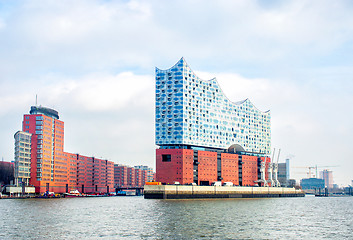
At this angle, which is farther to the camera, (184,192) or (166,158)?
(166,158)

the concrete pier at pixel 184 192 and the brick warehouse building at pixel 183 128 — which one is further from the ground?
the brick warehouse building at pixel 183 128

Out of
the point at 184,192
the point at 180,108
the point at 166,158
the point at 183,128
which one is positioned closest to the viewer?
the point at 184,192

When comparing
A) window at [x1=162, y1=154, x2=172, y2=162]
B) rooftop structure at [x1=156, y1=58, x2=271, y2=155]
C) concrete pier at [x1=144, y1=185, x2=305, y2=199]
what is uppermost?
rooftop structure at [x1=156, y1=58, x2=271, y2=155]

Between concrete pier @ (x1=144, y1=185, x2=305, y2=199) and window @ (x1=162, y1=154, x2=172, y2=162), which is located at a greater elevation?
window @ (x1=162, y1=154, x2=172, y2=162)

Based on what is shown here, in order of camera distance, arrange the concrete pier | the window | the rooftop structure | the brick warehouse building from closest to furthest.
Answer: the concrete pier → the brick warehouse building → the window → the rooftop structure

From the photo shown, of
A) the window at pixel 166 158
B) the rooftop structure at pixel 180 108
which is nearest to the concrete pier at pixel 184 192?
the window at pixel 166 158

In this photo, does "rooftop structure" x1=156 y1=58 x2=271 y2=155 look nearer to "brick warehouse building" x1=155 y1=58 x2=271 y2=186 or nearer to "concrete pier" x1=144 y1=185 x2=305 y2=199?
"brick warehouse building" x1=155 y1=58 x2=271 y2=186

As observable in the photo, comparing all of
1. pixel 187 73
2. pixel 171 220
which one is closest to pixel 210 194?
pixel 187 73

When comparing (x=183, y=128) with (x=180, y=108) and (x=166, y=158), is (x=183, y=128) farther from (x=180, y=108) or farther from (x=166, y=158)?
(x=166, y=158)

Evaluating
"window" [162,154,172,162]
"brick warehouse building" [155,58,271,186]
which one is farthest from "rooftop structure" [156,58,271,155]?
"window" [162,154,172,162]

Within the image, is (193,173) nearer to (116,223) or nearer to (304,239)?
(116,223)

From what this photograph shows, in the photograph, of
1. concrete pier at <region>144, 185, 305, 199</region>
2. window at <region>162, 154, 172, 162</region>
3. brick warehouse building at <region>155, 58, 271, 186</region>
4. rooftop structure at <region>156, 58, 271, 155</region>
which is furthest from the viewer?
rooftop structure at <region>156, 58, 271, 155</region>

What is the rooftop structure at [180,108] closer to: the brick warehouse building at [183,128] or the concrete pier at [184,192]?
the brick warehouse building at [183,128]

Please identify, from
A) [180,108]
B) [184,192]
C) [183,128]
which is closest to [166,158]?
[183,128]
